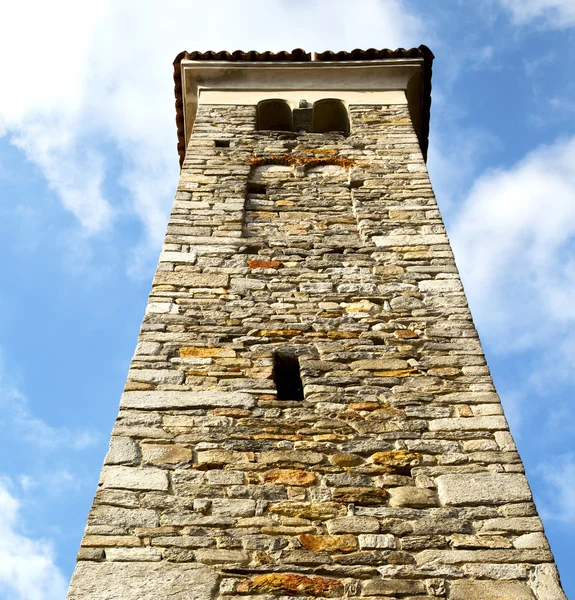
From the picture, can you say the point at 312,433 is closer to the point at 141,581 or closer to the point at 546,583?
the point at 141,581

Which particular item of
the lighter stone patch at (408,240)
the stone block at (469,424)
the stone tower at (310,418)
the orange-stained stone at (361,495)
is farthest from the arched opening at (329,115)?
the orange-stained stone at (361,495)

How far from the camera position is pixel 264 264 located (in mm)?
6152

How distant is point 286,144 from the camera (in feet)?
27.0

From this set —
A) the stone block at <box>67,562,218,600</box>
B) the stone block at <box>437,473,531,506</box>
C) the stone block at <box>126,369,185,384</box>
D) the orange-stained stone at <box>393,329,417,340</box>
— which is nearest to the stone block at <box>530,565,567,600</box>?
the stone block at <box>437,473,531,506</box>

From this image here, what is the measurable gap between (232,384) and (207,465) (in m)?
0.68

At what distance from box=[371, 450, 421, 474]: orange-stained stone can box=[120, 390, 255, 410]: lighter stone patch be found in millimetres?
755

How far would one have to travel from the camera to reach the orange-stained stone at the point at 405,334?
538cm

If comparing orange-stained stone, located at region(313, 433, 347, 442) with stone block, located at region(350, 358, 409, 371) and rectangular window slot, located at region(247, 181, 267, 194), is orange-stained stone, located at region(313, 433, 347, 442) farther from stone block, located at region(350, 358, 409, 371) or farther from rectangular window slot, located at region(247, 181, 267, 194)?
rectangular window slot, located at region(247, 181, 267, 194)

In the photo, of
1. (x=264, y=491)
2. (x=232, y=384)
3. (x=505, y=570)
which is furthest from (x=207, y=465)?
(x=505, y=570)

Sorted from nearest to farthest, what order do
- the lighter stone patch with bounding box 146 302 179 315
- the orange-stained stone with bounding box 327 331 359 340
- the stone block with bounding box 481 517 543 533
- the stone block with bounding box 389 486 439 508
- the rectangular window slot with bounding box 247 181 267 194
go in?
the stone block with bounding box 481 517 543 533
the stone block with bounding box 389 486 439 508
the orange-stained stone with bounding box 327 331 359 340
the lighter stone patch with bounding box 146 302 179 315
the rectangular window slot with bounding box 247 181 267 194

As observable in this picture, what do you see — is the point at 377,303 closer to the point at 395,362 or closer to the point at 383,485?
the point at 395,362

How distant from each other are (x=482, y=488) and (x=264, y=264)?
2.47m

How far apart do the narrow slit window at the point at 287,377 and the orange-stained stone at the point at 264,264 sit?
3.44ft

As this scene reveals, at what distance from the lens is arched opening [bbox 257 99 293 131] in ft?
29.8
